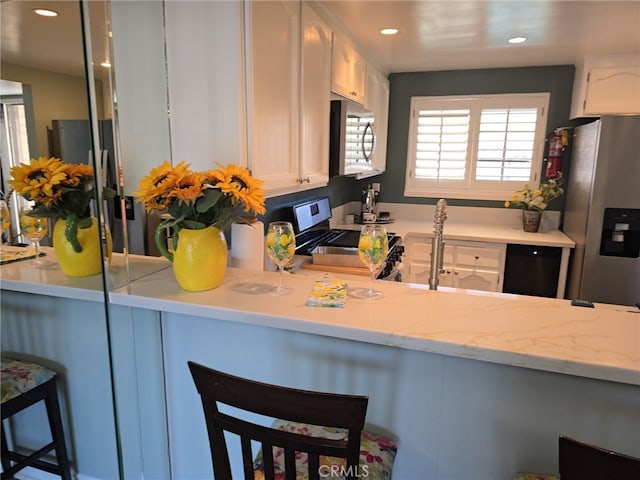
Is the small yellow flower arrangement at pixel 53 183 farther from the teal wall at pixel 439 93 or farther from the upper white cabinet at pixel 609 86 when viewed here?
the upper white cabinet at pixel 609 86

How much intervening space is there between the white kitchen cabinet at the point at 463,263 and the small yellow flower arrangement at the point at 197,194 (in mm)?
2590

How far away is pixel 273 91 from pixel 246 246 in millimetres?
697

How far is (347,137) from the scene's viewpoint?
2.67 m

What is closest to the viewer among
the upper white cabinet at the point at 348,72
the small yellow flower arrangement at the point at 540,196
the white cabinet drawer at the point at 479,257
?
the upper white cabinet at the point at 348,72

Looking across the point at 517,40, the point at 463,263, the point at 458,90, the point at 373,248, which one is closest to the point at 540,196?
the point at 463,263

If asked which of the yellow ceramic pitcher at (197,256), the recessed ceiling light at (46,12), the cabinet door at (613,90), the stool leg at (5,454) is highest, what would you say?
the cabinet door at (613,90)

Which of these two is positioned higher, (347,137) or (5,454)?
(347,137)

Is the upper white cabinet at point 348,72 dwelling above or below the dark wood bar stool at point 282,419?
above

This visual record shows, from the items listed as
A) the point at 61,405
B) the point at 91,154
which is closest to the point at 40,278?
the point at 91,154

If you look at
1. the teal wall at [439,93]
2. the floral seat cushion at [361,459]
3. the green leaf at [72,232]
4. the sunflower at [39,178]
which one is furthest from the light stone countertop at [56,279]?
the teal wall at [439,93]

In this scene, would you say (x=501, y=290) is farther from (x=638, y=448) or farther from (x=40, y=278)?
(x=40, y=278)

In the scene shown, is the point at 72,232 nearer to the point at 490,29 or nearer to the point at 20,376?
the point at 20,376

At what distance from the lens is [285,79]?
6.43 feet

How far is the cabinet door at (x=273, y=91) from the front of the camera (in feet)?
5.51
